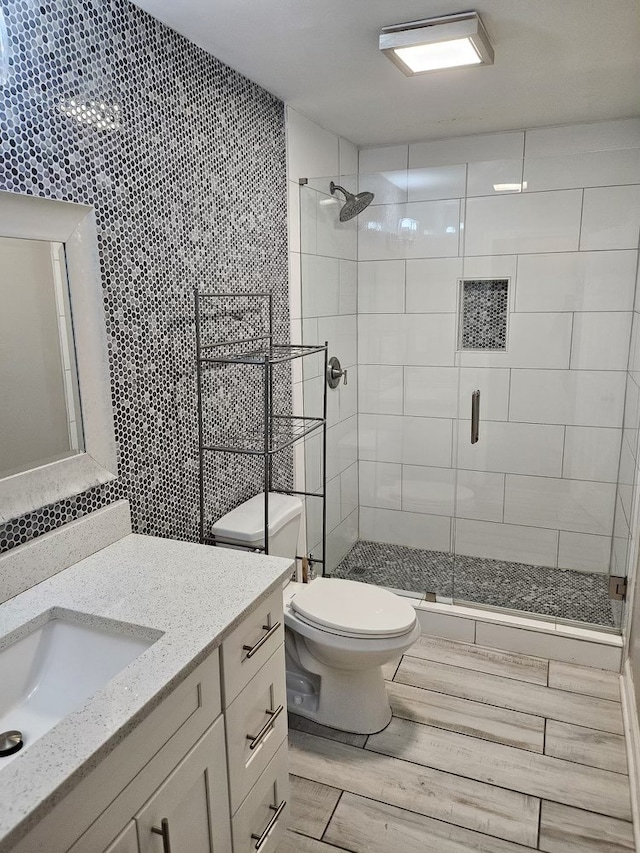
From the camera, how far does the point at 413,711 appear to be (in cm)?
226

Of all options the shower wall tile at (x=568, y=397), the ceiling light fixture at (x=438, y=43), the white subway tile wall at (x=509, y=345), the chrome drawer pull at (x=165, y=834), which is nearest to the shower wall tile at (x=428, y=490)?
the white subway tile wall at (x=509, y=345)

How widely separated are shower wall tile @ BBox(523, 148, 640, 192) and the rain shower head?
743 millimetres

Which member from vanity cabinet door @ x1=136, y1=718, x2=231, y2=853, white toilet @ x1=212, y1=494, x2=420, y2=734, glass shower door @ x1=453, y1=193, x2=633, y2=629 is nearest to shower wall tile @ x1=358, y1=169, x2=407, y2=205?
glass shower door @ x1=453, y1=193, x2=633, y2=629

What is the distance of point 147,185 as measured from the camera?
1793 mm

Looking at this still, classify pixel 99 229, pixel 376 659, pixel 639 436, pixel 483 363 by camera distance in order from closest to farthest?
1. pixel 99 229
2. pixel 376 659
3. pixel 639 436
4. pixel 483 363

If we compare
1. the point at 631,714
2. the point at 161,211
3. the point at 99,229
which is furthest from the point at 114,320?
the point at 631,714

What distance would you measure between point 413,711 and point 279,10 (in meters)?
2.34

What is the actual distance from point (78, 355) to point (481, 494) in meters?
2.16

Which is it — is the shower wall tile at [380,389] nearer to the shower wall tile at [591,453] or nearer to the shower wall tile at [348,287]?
the shower wall tile at [348,287]

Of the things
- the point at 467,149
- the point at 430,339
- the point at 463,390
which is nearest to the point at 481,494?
the point at 463,390

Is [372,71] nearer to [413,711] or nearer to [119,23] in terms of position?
[119,23]

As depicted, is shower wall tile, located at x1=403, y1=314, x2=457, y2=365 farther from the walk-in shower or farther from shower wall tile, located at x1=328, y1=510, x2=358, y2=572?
shower wall tile, located at x1=328, y1=510, x2=358, y2=572

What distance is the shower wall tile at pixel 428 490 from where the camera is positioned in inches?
124

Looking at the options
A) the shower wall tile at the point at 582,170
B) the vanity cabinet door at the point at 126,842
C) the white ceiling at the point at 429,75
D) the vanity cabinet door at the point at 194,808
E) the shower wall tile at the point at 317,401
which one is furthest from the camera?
the shower wall tile at the point at 317,401
